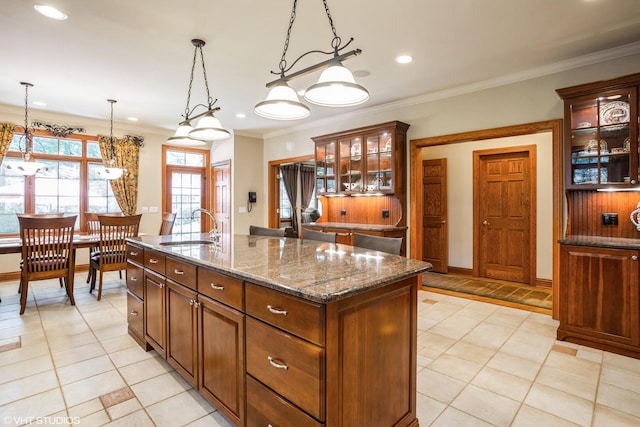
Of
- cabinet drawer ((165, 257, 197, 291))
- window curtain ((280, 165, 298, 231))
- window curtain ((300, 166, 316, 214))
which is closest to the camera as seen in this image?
cabinet drawer ((165, 257, 197, 291))

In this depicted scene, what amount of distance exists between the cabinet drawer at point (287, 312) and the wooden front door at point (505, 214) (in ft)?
15.8

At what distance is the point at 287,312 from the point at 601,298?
2.95m

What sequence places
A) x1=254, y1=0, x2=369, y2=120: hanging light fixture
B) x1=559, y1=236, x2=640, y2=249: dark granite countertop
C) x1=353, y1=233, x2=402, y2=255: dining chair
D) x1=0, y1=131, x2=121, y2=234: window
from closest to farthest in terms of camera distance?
x1=254, y1=0, x2=369, y2=120: hanging light fixture < x1=353, y1=233, x2=402, y2=255: dining chair < x1=559, y1=236, x2=640, y2=249: dark granite countertop < x1=0, y1=131, x2=121, y2=234: window

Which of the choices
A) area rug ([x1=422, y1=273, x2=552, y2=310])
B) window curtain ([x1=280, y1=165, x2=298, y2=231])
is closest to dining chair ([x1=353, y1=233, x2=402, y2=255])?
area rug ([x1=422, y1=273, x2=552, y2=310])

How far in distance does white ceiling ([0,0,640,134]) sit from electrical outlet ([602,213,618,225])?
157cm

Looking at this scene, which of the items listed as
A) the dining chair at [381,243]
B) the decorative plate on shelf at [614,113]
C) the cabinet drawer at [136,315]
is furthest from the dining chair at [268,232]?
the decorative plate on shelf at [614,113]

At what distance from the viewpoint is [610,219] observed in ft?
10.5

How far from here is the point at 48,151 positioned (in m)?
5.68

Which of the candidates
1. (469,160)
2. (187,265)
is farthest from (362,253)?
(469,160)

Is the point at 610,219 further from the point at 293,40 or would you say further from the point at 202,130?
the point at 202,130

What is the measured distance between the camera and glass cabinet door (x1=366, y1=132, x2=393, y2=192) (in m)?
4.77

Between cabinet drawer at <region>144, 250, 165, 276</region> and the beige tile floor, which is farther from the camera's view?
cabinet drawer at <region>144, 250, 165, 276</region>

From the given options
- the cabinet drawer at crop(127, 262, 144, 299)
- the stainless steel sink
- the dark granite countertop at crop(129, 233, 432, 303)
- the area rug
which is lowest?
the area rug

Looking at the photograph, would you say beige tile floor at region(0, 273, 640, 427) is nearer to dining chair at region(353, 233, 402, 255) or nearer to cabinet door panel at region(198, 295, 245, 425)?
cabinet door panel at region(198, 295, 245, 425)
